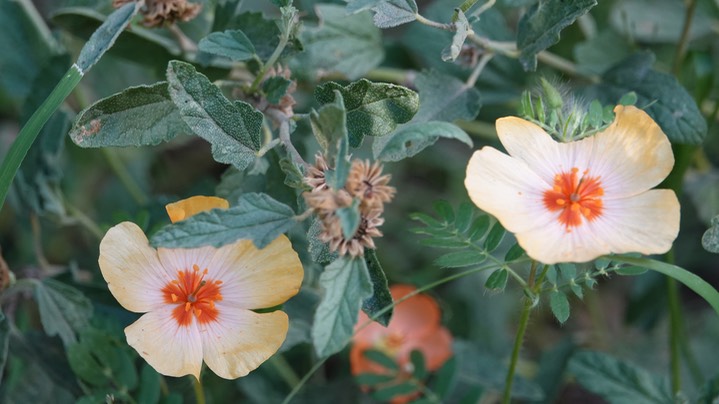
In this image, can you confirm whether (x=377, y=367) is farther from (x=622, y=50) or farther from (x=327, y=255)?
(x=622, y=50)

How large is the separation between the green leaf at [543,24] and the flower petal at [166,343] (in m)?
0.64

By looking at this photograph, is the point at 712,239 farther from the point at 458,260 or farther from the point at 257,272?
the point at 257,272

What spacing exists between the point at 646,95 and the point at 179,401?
Answer: 903mm

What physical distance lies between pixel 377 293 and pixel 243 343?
0.61 ft

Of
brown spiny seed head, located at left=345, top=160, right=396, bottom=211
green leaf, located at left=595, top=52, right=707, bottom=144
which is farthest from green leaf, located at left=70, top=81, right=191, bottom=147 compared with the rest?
green leaf, located at left=595, top=52, right=707, bottom=144

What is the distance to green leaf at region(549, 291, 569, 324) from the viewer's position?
1062 mm

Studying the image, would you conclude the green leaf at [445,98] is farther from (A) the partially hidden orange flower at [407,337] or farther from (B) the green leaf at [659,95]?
(A) the partially hidden orange flower at [407,337]

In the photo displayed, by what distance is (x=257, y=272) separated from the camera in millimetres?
1069

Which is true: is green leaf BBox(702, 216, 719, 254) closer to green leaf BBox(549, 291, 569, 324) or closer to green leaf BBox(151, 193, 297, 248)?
green leaf BBox(549, 291, 569, 324)

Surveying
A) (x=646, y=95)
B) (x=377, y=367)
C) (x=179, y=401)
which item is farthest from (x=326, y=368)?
(x=646, y=95)

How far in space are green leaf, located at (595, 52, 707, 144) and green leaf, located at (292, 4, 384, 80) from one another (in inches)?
16.6

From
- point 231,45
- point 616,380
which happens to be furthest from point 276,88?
point 616,380

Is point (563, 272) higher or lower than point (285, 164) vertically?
lower

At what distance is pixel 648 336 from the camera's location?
1862 mm
